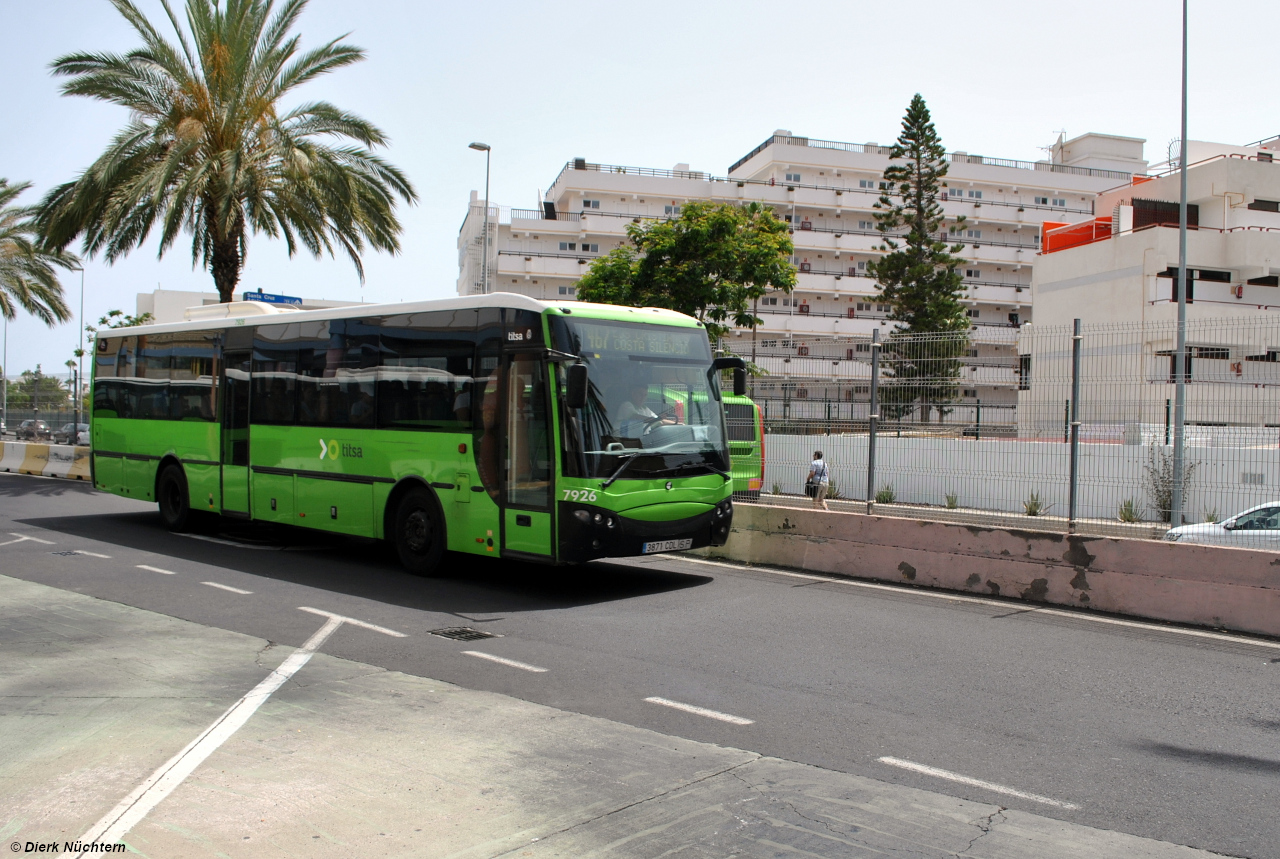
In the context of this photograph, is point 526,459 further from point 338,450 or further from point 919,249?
point 919,249

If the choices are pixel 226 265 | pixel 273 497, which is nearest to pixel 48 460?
pixel 226 265

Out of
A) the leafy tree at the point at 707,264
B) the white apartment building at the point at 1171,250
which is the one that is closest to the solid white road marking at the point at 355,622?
the leafy tree at the point at 707,264

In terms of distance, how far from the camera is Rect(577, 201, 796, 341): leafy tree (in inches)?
→ 1284

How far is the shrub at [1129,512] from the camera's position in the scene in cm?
1094

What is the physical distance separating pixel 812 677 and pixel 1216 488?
6.44 meters

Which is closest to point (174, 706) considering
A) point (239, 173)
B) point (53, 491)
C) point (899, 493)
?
point (899, 493)

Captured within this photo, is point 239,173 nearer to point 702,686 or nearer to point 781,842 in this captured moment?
point 702,686

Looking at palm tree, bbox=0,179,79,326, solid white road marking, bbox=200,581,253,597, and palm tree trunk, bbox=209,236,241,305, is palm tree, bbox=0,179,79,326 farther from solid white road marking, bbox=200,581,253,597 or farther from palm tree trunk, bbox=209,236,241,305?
solid white road marking, bbox=200,581,253,597

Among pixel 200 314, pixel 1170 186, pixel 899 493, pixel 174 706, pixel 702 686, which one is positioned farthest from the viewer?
pixel 1170 186

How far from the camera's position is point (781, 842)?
4.41m

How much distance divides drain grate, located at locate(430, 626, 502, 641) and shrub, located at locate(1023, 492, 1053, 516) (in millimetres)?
6917

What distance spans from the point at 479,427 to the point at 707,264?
2249 centimetres

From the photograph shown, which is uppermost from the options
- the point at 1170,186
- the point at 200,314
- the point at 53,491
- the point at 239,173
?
the point at 1170,186

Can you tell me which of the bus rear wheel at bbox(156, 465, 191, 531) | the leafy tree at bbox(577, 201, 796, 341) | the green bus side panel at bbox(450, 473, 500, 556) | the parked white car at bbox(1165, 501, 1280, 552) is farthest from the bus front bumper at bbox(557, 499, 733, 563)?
the leafy tree at bbox(577, 201, 796, 341)
